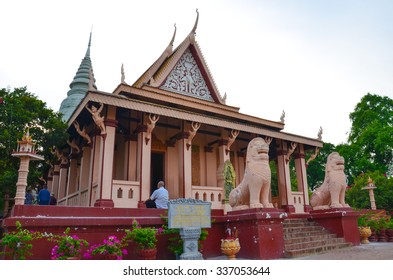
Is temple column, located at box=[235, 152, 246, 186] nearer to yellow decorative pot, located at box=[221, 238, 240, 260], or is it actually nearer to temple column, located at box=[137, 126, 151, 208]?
temple column, located at box=[137, 126, 151, 208]

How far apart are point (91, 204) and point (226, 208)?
4.22 m

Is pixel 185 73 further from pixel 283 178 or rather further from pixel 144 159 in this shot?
pixel 283 178

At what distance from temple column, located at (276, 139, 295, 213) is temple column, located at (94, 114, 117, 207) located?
7.31 metres

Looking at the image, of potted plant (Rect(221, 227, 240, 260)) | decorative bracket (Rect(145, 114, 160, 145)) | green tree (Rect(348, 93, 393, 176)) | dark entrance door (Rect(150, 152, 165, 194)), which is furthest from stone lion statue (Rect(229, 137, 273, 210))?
green tree (Rect(348, 93, 393, 176))

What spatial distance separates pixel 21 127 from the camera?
10133 mm

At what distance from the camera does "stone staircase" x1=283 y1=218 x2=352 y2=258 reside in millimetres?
7613

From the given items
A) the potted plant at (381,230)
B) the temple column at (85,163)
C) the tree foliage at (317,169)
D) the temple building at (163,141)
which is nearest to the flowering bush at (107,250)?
the temple building at (163,141)

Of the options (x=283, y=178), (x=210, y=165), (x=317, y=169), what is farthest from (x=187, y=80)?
(x=317, y=169)

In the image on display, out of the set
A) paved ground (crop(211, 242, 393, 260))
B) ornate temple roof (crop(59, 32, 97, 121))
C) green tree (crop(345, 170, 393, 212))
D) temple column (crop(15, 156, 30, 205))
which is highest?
ornate temple roof (crop(59, 32, 97, 121))

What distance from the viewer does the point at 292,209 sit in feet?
41.7

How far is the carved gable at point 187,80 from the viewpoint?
13.1 m
